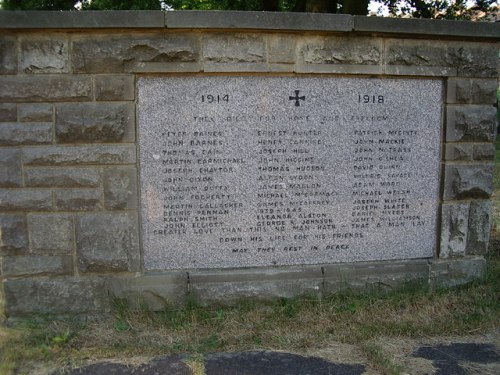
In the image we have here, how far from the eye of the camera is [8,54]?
319cm

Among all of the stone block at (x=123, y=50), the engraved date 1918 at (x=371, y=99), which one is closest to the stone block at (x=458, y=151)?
the engraved date 1918 at (x=371, y=99)

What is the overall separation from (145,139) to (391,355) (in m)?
2.28

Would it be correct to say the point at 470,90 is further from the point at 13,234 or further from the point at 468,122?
the point at 13,234

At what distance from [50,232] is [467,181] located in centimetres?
329

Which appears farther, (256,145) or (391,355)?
(256,145)

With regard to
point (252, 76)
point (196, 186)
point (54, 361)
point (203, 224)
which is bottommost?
point (54, 361)

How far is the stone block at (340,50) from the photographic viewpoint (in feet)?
11.2

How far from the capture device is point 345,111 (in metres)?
3.56

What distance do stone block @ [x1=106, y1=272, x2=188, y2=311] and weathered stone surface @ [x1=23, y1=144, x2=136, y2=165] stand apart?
0.89 metres

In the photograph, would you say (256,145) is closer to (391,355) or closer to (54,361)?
(391,355)

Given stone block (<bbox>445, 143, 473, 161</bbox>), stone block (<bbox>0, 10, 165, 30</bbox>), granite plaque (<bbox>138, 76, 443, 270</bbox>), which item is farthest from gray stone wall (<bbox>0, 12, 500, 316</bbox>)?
stone block (<bbox>445, 143, 473, 161</bbox>)

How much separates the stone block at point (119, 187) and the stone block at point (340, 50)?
1.56 metres

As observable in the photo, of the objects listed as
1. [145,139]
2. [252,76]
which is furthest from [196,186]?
[252,76]

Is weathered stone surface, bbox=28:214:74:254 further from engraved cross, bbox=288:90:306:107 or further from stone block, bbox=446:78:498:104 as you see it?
stone block, bbox=446:78:498:104
